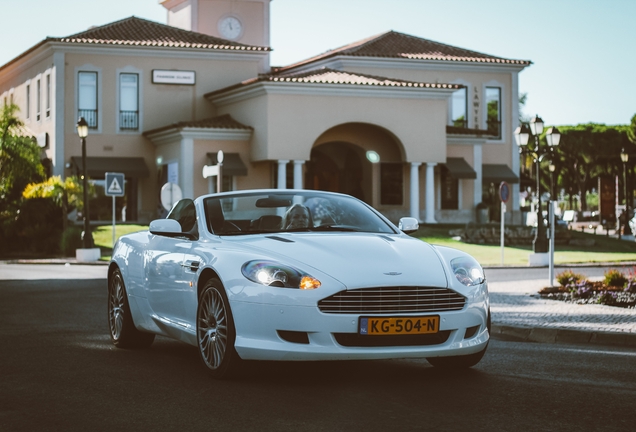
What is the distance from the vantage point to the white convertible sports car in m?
7.50

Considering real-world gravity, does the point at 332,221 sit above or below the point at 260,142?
below

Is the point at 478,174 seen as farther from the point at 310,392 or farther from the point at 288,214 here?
the point at 310,392

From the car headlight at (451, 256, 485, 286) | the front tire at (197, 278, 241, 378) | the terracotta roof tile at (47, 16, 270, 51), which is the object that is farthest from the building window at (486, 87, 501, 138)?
the front tire at (197, 278, 241, 378)

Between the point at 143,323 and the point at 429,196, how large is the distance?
119 feet

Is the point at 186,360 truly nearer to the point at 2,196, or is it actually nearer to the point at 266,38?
the point at 2,196

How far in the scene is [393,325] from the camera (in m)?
7.51

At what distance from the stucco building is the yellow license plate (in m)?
35.6

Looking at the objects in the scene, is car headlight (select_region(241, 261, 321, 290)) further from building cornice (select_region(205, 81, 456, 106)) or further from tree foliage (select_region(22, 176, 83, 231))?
building cornice (select_region(205, 81, 456, 106))

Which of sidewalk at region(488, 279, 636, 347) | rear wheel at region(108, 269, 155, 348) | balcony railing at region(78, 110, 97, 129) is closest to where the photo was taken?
rear wheel at region(108, 269, 155, 348)

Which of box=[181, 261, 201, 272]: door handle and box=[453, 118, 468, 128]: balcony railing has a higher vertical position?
box=[453, 118, 468, 128]: balcony railing

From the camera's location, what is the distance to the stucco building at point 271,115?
44.0 meters

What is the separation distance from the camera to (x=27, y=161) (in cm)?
4300

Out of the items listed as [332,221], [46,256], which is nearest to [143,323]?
[332,221]

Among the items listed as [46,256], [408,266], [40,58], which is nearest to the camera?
[408,266]
